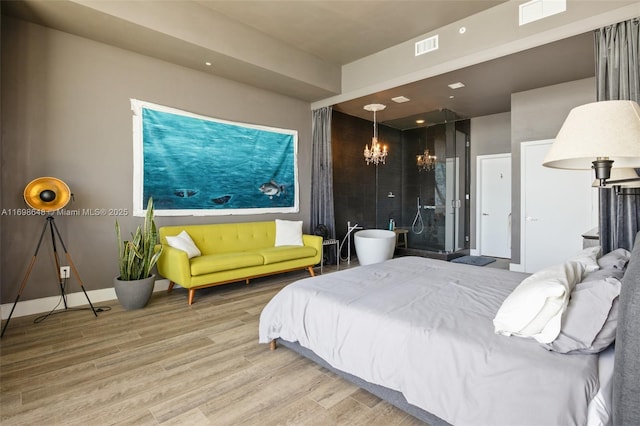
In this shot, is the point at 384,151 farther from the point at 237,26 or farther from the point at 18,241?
the point at 18,241

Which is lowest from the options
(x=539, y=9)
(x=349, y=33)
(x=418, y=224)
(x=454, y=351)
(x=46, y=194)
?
(x=454, y=351)

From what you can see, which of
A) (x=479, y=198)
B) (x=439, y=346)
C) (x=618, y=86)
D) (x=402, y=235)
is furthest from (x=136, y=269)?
(x=479, y=198)

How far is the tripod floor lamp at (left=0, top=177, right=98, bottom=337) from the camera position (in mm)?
A: 2953

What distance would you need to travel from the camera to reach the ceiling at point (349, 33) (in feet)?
10.5

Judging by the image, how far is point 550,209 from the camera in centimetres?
469

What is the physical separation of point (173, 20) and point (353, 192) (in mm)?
4009

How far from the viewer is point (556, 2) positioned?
3.19 meters

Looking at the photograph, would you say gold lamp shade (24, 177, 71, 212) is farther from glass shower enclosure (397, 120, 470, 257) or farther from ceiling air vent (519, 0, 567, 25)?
glass shower enclosure (397, 120, 470, 257)

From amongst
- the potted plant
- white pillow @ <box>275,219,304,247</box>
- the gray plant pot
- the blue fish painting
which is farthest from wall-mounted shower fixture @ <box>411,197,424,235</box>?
the gray plant pot

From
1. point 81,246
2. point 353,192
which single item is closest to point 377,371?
point 81,246

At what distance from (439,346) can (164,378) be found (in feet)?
5.46

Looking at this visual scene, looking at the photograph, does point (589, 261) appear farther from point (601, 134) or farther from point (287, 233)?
point (287, 233)

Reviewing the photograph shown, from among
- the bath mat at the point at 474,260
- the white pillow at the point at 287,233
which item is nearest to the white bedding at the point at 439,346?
the white pillow at the point at 287,233

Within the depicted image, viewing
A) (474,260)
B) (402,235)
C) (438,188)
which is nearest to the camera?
(474,260)
